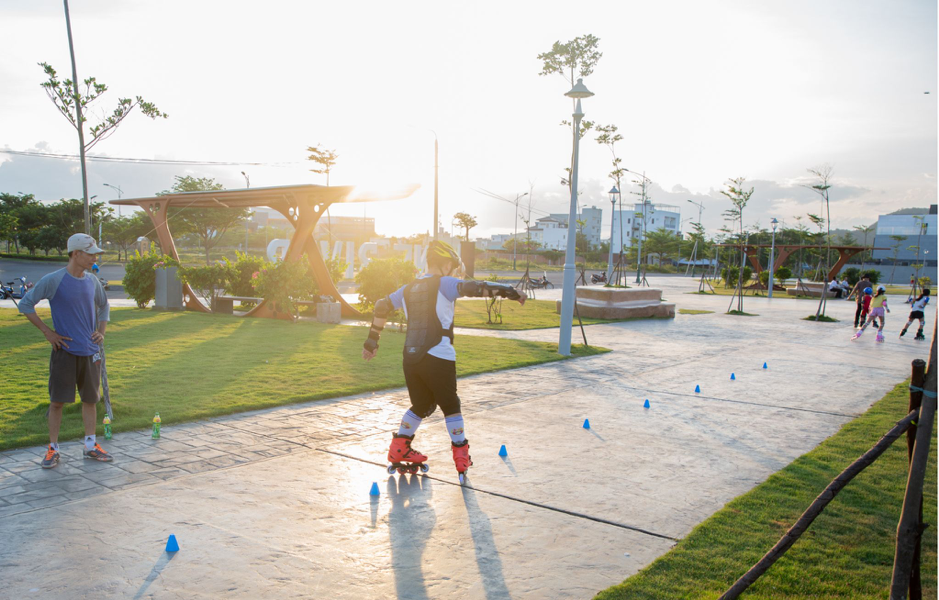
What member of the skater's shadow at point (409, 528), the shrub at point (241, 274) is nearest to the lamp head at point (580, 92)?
the skater's shadow at point (409, 528)

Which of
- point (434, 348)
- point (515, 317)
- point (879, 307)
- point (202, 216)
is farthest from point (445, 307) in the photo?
point (202, 216)

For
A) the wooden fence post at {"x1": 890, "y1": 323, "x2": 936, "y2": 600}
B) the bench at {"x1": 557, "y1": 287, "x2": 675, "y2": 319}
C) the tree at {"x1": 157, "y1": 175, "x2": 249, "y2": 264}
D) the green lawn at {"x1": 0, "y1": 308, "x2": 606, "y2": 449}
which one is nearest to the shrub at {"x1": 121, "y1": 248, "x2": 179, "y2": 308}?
the green lawn at {"x1": 0, "y1": 308, "x2": 606, "y2": 449}

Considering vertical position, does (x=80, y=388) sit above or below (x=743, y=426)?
above

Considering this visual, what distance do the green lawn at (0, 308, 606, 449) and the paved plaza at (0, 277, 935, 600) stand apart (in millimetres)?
510

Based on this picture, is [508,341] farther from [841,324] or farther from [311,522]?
[841,324]

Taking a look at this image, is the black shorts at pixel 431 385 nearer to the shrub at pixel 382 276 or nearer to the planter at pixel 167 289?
the shrub at pixel 382 276

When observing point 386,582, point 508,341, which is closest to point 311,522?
point 386,582

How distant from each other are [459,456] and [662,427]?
10.2ft

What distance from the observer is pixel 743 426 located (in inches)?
301

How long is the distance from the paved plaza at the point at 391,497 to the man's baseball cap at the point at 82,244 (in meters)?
1.83

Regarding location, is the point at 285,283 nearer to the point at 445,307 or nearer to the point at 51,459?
the point at 51,459

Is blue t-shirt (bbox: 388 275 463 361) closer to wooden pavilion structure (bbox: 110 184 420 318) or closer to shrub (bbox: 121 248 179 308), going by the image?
wooden pavilion structure (bbox: 110 184 420 318)

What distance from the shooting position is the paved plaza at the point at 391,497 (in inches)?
144

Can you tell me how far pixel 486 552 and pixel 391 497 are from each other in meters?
1.17
